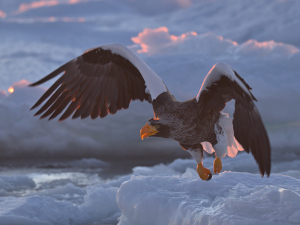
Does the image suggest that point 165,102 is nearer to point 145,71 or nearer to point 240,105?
point 145,71

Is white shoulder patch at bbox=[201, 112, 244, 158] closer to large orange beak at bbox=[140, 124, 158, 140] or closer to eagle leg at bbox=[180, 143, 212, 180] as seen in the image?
eagle leg at bbox=[180, 143, 212, 180]

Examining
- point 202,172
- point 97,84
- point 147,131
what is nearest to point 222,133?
point 202,172

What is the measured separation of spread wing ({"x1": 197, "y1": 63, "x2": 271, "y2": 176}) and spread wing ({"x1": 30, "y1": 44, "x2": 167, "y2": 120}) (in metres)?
1.33

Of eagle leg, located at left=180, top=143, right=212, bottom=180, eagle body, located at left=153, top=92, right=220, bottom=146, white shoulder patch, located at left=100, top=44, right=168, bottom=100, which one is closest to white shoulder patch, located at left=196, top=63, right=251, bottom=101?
eagle body, located at left=153, top=92, right=220, bottom=146

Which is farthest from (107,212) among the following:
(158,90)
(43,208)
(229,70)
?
(229,70)

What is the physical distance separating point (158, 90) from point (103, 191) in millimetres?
10179

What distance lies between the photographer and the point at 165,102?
14.6ft

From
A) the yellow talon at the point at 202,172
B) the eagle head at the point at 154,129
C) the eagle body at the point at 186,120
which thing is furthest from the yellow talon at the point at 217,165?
the eagle head at the point at 154,129

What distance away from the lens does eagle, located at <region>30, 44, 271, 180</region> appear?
12.5 ft

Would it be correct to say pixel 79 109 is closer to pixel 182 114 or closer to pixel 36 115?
pixel 36 115

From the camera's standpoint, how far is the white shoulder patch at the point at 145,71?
4801mm

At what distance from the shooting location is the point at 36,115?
203 inches

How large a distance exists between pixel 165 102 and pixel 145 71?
0.86 meters

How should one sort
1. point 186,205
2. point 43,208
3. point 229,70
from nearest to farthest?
point 229,70 < point 186,205 < point 43,208
